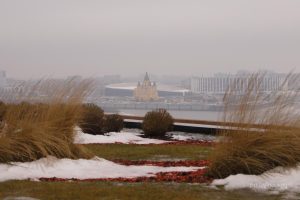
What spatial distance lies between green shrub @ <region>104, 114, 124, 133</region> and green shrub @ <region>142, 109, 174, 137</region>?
1.25 m

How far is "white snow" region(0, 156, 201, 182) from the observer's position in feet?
27.0

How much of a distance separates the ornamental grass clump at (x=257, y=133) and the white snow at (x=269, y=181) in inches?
6.8

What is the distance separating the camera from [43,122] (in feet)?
31.3

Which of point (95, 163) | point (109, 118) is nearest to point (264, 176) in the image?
point (95, 163)

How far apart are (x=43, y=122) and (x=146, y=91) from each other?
1592 centimetres

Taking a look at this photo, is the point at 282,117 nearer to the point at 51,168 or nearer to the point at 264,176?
the point at 264,176

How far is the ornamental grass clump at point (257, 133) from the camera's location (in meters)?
7.77

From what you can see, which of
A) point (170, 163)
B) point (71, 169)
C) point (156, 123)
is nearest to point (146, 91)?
point (156, 123)

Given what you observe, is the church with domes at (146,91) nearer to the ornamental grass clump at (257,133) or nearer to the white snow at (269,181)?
the ornamental grass clump at (257,133)

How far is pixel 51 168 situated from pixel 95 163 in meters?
1.00

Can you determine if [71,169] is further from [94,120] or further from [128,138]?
[94,120]

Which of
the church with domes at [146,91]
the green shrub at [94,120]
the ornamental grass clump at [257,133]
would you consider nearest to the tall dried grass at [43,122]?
the ornamental grass clump at [257,133]

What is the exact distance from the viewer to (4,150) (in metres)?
8.69

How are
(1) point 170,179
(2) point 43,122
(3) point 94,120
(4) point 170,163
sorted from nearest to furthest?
(1) point 170,179 → (2) point 43,122 → (4) point 170,163 → (3) point 94,120
